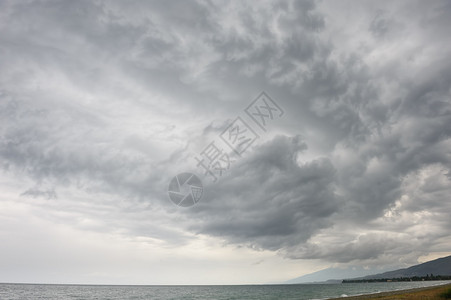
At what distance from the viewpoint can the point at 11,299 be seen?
389ft

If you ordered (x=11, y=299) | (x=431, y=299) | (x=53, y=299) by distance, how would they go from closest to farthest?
(x=431, y=299)
(x=11, y=299)
(x=53, y=299)

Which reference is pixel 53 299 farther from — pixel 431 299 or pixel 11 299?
pixel 431 299

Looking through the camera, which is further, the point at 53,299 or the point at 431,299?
the point at 53,299

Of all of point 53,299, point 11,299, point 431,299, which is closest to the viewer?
point 431,299

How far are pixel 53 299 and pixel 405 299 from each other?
457 ft

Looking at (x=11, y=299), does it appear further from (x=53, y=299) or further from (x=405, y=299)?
(x=405, y=299)

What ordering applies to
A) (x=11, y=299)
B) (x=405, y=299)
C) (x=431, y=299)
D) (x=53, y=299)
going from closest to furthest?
(x=431, y=299), (x=405, y=299), (x=11, y=299), (x=53, y=299)

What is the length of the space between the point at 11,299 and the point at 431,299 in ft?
473

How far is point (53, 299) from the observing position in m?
131

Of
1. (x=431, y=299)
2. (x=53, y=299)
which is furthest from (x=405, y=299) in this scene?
(x=53, y=299)

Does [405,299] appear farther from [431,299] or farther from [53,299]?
[53,299]

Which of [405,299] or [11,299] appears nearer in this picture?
[405,299]

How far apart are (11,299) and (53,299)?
55.5 feet

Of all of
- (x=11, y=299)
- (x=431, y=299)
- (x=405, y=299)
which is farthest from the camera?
(x=11, y=299)
